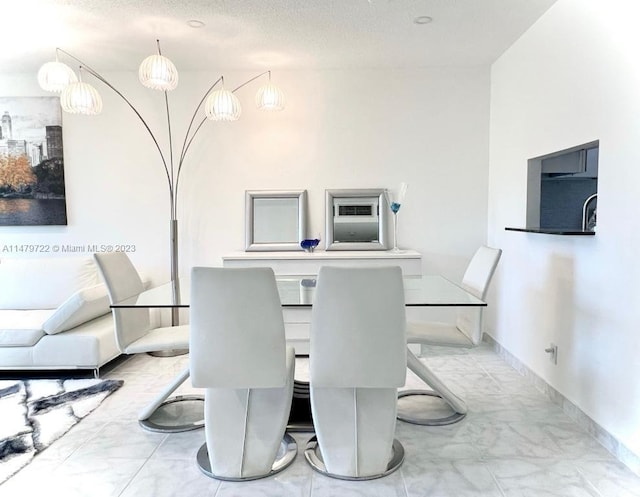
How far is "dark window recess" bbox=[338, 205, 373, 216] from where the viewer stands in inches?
158

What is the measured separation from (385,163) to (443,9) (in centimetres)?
146

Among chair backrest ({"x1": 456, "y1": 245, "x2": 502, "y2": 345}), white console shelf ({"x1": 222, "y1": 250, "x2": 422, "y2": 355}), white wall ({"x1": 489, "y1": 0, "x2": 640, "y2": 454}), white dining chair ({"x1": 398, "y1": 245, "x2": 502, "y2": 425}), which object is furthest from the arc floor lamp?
white wall ({"x1": 489, "y1": 0, "x2": 640, "y2": 454})

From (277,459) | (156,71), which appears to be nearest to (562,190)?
(277,459)

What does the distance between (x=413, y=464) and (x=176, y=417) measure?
1.37 m

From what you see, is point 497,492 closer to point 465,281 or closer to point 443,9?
point 465,281

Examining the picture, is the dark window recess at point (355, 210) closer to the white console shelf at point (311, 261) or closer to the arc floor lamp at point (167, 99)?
the white console shelf at point (311, 261)

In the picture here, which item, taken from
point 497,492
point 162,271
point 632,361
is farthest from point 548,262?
point 162,271

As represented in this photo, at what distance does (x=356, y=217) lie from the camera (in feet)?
13.1

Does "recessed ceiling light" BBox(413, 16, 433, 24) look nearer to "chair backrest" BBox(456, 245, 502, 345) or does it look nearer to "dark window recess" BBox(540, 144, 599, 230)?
"dark window recess" BBox(540, 144, 599, 230)

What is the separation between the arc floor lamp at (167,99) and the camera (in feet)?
9.39

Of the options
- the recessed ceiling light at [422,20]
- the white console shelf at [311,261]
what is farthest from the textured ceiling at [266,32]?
the white console shelf at [311,261]

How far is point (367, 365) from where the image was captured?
1774mm

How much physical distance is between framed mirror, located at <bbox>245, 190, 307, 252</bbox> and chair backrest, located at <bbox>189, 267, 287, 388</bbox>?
7.32ft

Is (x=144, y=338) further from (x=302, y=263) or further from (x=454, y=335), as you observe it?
(x=454, y=335)
